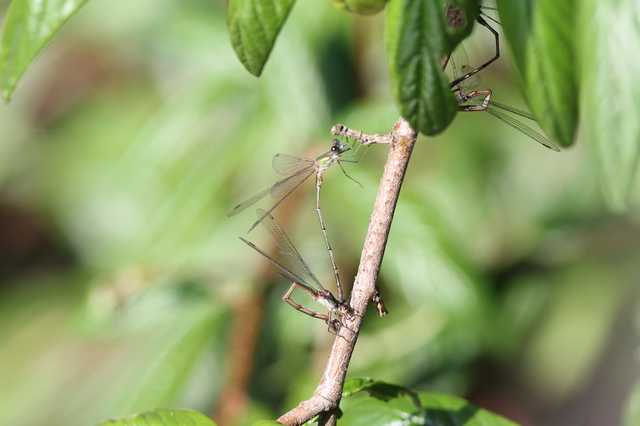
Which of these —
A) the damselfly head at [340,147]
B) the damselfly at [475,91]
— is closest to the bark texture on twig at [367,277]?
the damselfly at [475,91]

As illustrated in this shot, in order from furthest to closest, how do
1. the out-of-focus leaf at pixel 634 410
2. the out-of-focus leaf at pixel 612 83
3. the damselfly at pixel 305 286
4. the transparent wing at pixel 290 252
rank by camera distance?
the transparent wing at pixel 290 252
the out-of-focus leaf at pixel 634 410
the damselfly at pixel 305 286
the out-of-focus leaf at pixel 612 83

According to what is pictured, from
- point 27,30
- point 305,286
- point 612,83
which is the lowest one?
point 305,286

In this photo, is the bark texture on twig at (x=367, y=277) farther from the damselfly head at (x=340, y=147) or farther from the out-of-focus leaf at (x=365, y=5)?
the damselfly head at (x=340, y=147)

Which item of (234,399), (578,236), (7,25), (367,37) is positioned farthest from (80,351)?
(7,25)

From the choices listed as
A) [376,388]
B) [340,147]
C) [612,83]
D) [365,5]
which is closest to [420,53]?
[365,5]

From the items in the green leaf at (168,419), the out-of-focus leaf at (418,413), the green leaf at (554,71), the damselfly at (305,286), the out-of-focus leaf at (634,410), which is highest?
the green leaf at (554,71)

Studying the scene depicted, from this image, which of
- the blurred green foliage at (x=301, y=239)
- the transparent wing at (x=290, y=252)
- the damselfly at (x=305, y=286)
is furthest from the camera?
the blurred green foliage at (x=301, y=239)

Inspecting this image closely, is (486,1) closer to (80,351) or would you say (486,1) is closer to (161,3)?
(161,3)

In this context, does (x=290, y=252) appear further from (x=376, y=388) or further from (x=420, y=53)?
(x=420, y=53)
